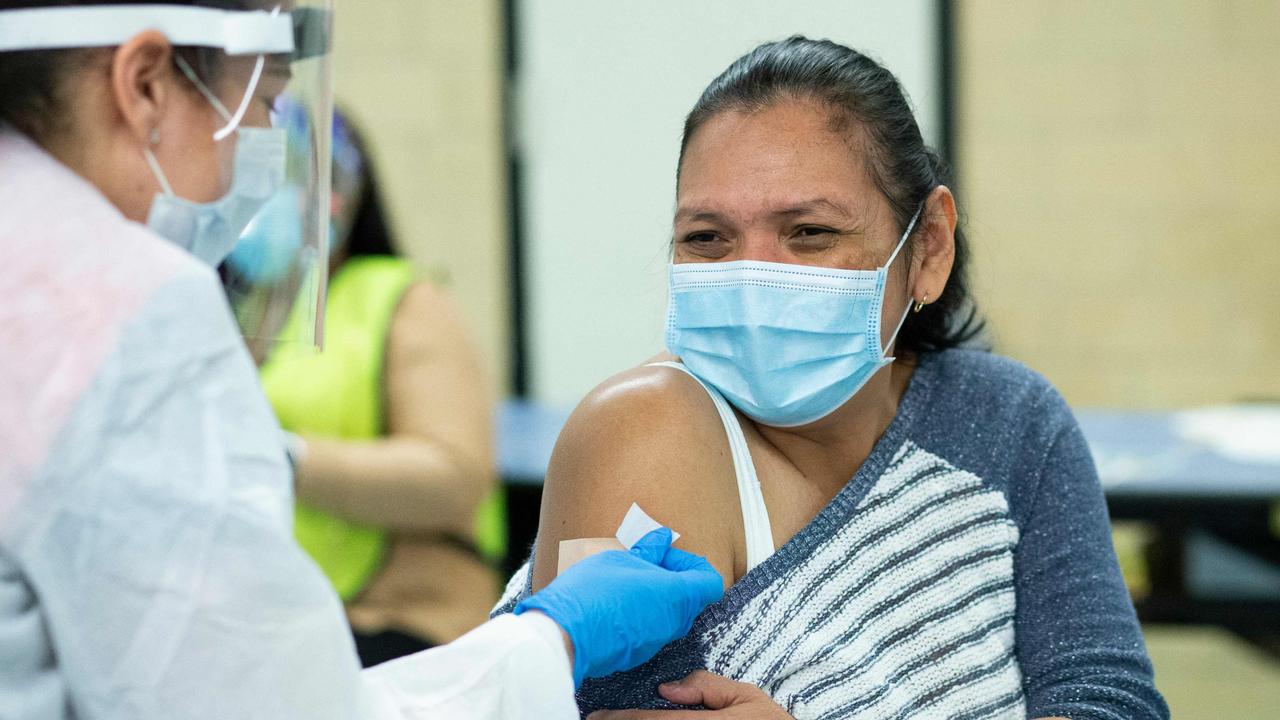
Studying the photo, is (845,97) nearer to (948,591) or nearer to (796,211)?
(796,211)

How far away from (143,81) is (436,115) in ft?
12.5

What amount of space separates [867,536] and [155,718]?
0.77 m

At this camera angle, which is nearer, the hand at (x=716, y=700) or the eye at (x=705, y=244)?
the hand at (x=716, y=700)

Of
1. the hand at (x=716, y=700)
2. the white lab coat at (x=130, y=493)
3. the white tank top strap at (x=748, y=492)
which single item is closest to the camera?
the white lab coat at (x=130, y=493)

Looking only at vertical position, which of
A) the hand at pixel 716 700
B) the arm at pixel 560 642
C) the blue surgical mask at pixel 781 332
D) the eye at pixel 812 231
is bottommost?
the hand at pixel 716 700

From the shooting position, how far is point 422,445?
224 centimetres

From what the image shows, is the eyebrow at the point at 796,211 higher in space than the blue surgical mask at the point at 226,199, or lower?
lower

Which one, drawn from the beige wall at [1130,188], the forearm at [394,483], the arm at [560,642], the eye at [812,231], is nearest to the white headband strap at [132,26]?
the arm at [560,642]

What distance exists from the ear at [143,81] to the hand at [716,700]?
67 cm

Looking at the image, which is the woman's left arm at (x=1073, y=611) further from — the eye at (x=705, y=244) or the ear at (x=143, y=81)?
the ear at (x=143, y=81)

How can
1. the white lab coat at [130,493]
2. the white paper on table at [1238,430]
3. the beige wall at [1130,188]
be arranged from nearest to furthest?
the white lab coat at [130,493]
the white paper on table at [1238,430]
the beige wall at [1130,188]

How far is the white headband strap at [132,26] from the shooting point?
2.90 feet

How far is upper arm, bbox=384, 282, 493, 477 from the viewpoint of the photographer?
2260mm

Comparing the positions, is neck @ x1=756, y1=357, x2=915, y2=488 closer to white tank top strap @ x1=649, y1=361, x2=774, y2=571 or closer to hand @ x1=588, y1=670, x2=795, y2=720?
white tank top strap @ x1=649, y1=361, x2=774, y2=571
